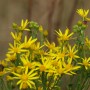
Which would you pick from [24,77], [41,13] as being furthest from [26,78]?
[41,13]

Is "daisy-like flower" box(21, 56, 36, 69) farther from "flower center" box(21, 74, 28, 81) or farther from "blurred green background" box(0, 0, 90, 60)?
"blurred green background" box(0, 0, 90, 60)

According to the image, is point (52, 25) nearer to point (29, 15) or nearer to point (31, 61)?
point (29, 15)

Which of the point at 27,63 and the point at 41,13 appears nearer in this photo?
the point at 27,63

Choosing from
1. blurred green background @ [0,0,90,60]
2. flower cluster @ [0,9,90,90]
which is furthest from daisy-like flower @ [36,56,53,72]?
blurred green background @ [0,0,90,60]

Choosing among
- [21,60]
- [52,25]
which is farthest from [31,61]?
[52,25]

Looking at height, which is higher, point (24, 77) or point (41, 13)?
point (41, 13)

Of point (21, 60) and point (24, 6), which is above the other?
point (24, 6)

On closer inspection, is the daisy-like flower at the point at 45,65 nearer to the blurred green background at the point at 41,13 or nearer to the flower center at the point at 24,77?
the flower center at the point at 24,77

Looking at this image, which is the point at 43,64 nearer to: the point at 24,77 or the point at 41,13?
the point at 24,77
